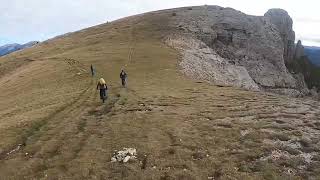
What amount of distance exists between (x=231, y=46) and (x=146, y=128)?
7901cm

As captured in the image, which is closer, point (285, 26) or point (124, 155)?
point (124, 155)

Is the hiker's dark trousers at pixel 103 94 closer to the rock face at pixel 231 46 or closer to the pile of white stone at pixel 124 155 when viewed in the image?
the pile of white stone at pixel 124 155

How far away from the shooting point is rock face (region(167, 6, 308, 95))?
96.6m

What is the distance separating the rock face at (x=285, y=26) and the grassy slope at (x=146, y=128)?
91.9 metres

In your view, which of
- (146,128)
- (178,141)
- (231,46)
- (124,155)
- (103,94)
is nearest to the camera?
(124,155)

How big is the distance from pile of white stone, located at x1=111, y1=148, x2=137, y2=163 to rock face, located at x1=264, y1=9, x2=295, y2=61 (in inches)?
5161

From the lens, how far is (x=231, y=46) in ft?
381

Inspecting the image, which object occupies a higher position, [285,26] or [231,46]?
[285,26]

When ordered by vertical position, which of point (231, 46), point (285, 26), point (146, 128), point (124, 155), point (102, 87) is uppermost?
point (285, 26)

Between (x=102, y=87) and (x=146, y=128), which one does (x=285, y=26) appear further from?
(x=146, y=128)

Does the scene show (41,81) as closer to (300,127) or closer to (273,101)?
(273,101)

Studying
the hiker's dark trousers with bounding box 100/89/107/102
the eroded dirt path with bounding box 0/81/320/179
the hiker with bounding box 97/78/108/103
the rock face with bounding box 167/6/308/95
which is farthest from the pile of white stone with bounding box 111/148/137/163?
the rock face with bounding box 167/6/308/95

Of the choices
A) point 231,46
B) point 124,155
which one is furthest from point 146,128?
point 231,46

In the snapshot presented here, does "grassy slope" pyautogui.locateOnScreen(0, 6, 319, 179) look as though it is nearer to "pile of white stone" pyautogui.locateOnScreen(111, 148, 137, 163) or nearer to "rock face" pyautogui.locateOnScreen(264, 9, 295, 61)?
"pile of white stone" pyautogui.locateOnScreen(111, 148, 137, 163)
